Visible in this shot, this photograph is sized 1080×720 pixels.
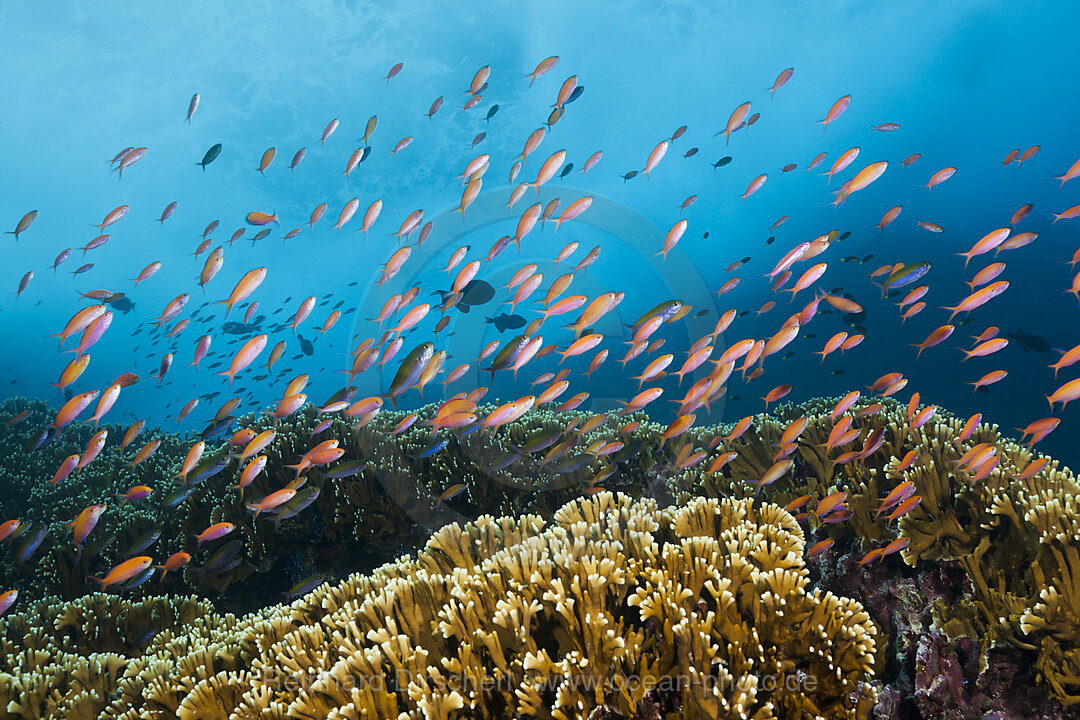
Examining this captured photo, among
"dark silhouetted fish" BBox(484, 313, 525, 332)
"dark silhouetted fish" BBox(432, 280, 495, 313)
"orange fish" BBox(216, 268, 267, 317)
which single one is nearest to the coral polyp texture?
"orange fish" BBox(216, 268, 267, 317)

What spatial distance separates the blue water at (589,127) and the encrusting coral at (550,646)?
35.6ft

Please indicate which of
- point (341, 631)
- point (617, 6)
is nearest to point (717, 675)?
point (341, 631)

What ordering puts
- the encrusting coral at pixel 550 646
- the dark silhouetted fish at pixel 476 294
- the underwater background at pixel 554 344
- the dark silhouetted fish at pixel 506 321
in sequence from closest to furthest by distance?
the encrusting coral at pixel 550 646
the underwater background at pixel 554 344
the dark silhouetted fish at pixel 476 294
the dark silhouetted fish at pixel 506 321

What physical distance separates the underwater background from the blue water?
0.95 ft

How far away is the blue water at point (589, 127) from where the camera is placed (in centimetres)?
2447

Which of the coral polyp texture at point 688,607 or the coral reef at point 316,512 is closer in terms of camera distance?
the coral polyp texture at point 688,607

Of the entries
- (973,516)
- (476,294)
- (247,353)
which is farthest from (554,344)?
(973,516)

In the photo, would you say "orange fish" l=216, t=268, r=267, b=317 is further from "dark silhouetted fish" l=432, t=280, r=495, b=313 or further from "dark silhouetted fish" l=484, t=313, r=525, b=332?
"dark silhouetted fish" l=484, t=313, r=525, b=332

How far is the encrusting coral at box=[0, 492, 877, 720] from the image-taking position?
75.8 inches

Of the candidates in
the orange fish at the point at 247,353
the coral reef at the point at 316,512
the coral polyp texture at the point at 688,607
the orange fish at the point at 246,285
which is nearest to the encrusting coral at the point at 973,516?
the coral polyp texture at the point at 688,607

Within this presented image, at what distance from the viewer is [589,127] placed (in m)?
44.3

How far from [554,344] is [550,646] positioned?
5.72 metres

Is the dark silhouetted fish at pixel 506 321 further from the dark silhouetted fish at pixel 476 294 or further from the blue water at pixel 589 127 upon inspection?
the blue water at pixel 589 127

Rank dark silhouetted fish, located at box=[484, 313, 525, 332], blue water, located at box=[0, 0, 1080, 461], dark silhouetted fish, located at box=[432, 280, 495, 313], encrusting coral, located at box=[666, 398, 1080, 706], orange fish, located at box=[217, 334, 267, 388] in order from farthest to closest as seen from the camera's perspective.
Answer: blue water, located at box=[0, 0, 1080, 461], dark silhouetted fish, located at box=[484, 313, 525, 332], dark silhouetted fish, located at box=[432, 280, 495, 313], orange fish, located at box=[217, 334, 267, 388], encrusting coral, located at box=[666, 398, 1080, 706]
